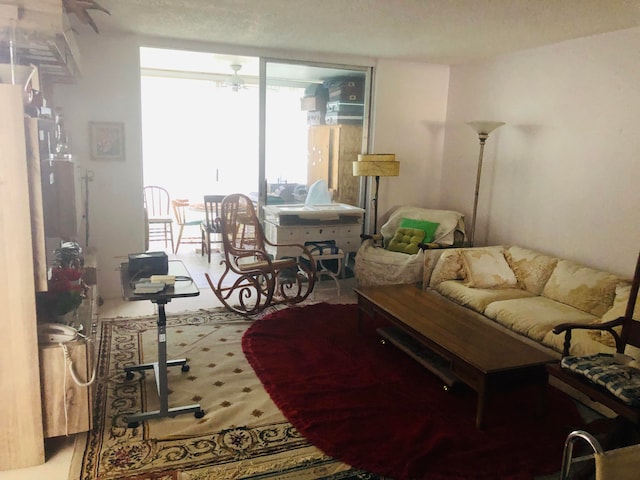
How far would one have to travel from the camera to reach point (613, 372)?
232cm

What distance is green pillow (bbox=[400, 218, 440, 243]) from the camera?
491 centimetres

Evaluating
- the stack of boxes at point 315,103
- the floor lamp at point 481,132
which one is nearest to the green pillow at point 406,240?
the floor lamp at point 481,132

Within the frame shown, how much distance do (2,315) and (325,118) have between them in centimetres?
→ 403

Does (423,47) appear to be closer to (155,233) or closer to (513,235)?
(513,235)

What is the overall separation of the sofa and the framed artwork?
2.98 meters

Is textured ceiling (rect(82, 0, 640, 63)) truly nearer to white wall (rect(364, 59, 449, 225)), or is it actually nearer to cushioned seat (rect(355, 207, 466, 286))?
white wall (rect(364, 59, 449, 225))

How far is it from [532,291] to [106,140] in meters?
3.93

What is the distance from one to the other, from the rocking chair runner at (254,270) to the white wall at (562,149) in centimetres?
199

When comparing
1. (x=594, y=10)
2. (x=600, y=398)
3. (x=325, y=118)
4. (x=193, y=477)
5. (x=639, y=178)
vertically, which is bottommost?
(x=193, y=477)

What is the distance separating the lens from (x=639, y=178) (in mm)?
3475

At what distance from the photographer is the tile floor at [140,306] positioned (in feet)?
7.15

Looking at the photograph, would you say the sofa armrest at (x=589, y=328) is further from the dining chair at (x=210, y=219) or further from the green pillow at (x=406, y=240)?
the dining chair at (x=210, y=219)

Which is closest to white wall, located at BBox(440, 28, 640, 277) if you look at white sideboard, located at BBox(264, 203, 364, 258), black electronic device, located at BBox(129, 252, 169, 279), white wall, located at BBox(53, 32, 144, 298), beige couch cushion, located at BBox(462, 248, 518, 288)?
beige couch cushion, located at BBox(462, 248, 518, 288)

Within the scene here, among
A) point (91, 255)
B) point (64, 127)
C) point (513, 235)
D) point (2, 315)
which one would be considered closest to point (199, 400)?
point (2, 315)
